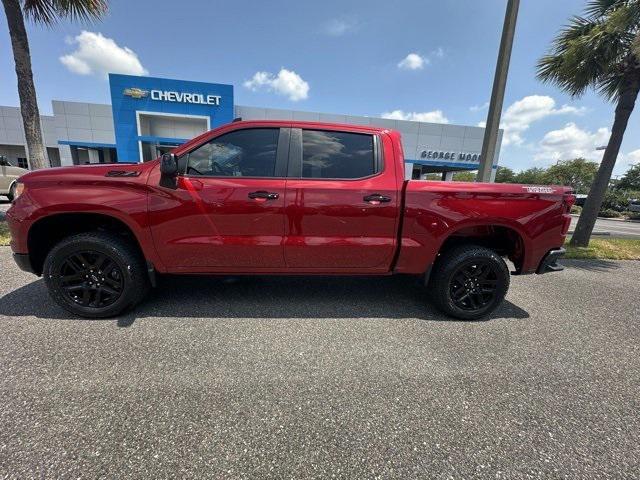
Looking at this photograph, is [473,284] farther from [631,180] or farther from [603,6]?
[631,180]

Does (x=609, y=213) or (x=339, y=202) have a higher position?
(x=339, y=202)

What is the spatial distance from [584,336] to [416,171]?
2793cm

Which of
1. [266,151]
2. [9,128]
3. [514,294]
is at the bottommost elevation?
[514,294]

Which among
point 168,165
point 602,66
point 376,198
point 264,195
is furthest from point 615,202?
point 168,165

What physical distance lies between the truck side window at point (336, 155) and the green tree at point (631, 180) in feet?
191

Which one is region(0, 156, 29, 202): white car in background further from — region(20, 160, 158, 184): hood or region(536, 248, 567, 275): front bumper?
region(536, 248, 567, 275): front bumper

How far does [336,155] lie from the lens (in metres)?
3.15

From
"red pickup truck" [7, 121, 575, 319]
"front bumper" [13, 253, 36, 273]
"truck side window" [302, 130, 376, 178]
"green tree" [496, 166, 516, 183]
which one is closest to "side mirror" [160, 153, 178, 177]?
"red pickup truck" [7, 121, 575, 319]

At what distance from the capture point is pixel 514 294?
169 inches

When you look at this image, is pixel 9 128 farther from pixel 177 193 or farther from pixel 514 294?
pixel 514 294

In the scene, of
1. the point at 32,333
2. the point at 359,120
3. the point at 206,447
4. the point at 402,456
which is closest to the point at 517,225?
the point at 402,456

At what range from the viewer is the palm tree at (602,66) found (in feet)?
21.5

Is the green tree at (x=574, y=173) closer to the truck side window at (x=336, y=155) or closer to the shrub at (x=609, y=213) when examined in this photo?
the shrub at (x=609, y=213)

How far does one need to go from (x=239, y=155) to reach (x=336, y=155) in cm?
98
